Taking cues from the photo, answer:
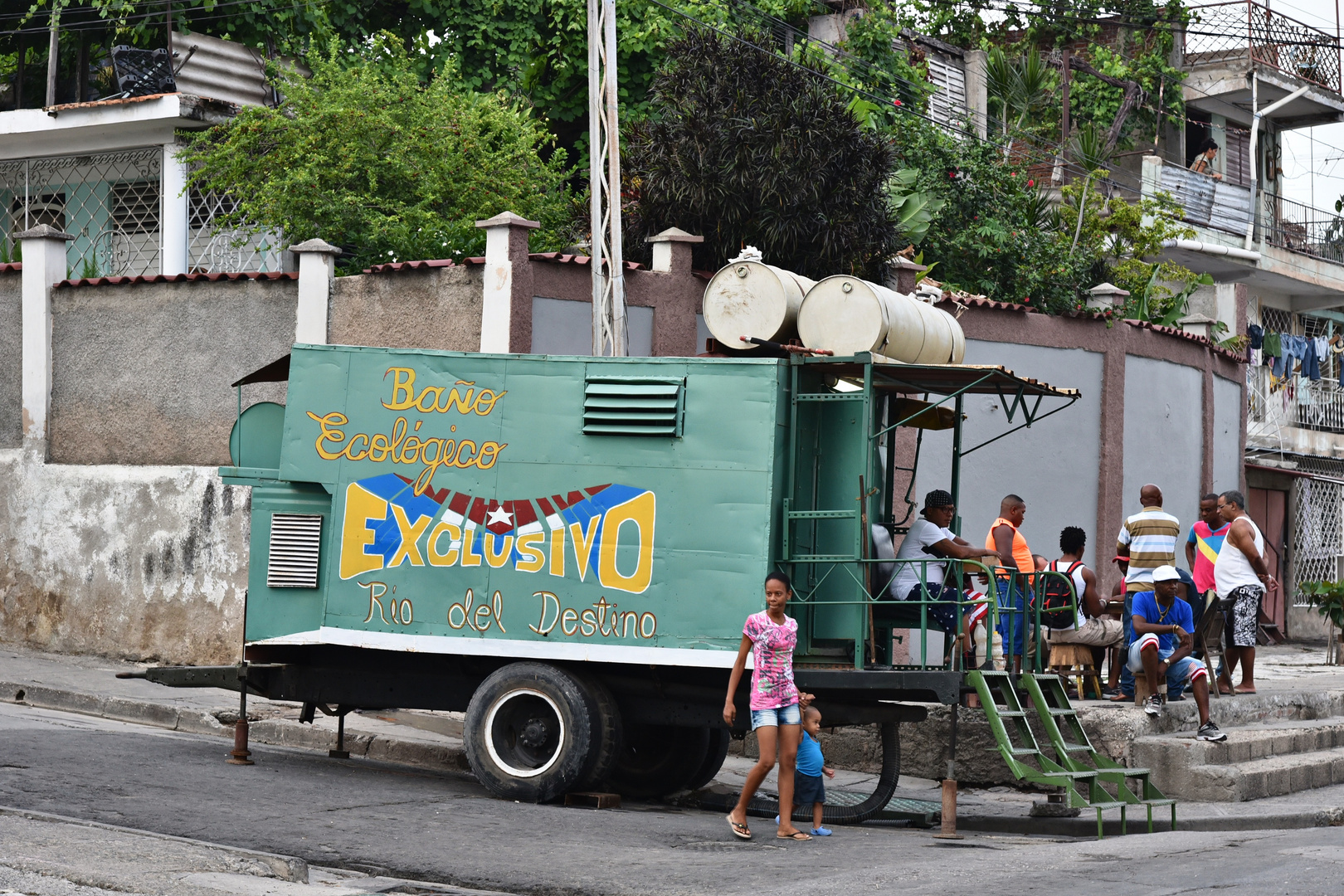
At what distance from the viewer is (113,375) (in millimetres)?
13930

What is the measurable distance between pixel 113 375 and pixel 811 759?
857 centimetres

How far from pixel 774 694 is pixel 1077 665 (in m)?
4.41

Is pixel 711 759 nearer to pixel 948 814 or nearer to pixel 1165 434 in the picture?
pixel 948 814

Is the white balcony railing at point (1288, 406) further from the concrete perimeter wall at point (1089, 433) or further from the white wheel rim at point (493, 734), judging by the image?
the white wheel rim at point (493, 734)

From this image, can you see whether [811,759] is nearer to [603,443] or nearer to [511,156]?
[603,443]

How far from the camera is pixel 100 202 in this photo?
771 inches

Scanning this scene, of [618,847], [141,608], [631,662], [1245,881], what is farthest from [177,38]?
[1245,881]

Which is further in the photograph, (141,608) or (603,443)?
(141,608)

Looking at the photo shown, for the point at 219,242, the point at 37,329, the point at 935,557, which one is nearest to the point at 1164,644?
the point at 935,557

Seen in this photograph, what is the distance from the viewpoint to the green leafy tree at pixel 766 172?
1515 cm

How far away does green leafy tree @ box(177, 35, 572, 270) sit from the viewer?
15.1 m

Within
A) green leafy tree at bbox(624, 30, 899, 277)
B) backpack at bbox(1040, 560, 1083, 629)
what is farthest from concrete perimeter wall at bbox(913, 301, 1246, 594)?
backpack at bbox(1040, 560, 1083, 629)

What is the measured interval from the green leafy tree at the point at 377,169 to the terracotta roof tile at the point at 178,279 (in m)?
1.75

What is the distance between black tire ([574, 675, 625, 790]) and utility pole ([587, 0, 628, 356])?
3.69m
